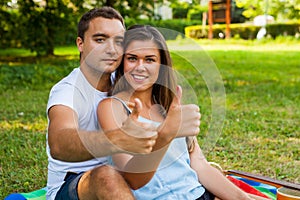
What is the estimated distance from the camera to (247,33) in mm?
22125

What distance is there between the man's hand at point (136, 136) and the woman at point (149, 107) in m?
0.27

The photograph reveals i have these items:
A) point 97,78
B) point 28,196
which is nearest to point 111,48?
point 97,78

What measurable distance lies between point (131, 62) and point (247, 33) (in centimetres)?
2044

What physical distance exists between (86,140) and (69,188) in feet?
2.08

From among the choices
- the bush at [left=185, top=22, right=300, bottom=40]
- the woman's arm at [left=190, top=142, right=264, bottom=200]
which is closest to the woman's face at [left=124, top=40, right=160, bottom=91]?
the woman's arm at [left=190, top=142, right=264, bottom=200]

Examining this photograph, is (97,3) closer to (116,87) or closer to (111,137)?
(116,87)

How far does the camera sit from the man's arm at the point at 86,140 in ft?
5.66

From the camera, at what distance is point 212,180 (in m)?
2.87

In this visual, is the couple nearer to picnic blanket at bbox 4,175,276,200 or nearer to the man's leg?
the man's leg

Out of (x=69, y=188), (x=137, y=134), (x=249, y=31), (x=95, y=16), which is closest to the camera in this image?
(x=137, y=134)

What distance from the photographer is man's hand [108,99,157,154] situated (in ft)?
5.58

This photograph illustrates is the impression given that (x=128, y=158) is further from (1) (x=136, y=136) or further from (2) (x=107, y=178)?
(1) (x=136, y=136)

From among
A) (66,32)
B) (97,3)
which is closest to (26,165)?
(97,3)

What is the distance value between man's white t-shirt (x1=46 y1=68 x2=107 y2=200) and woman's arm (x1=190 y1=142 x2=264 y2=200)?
0.59 meters
